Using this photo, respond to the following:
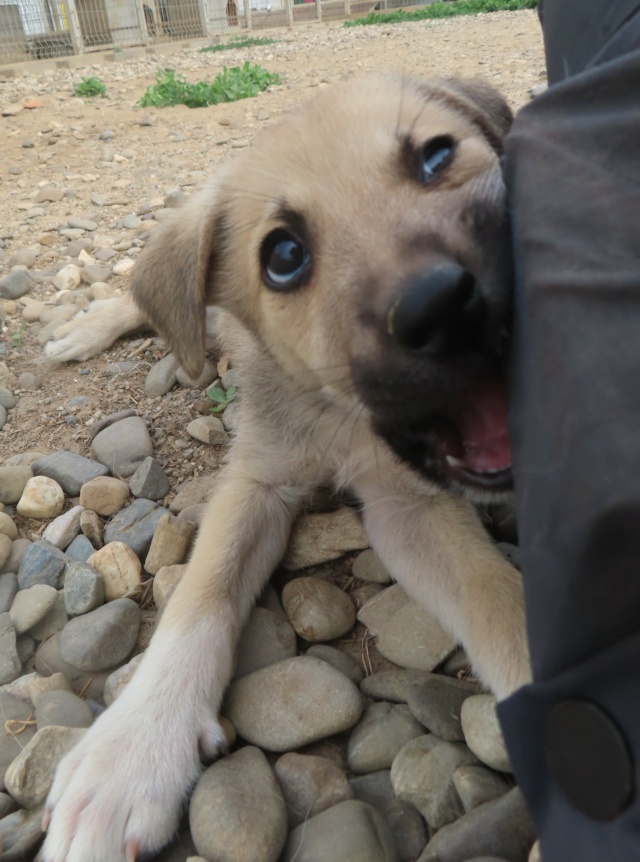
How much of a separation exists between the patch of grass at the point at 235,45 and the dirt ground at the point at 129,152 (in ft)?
4.05

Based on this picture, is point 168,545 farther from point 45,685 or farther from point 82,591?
point 45,685

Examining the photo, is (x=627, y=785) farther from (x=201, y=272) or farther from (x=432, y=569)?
(x=201, y=272)

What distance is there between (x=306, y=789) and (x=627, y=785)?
3.60 feet

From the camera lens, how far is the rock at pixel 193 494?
309cm

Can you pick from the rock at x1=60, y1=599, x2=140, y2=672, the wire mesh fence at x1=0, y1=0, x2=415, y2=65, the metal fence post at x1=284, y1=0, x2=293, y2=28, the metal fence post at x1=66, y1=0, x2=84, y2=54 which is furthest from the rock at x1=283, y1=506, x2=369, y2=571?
the metal fence post at x1=284, y1=0, x2=293, y2=28

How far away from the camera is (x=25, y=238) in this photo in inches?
224

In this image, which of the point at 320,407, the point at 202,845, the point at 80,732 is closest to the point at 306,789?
the point at 202,845

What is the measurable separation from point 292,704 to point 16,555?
139 cm

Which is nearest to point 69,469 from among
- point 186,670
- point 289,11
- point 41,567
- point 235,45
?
point 41,567

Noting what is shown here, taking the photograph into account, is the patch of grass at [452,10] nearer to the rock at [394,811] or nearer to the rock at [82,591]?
the rock at [82,591]

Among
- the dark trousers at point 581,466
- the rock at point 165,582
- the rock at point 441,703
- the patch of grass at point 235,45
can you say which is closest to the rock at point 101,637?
the rock at point 165,582

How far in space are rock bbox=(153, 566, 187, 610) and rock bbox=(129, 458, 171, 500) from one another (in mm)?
467

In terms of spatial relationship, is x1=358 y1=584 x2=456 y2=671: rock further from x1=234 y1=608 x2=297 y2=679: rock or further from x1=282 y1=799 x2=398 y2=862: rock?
x1=282 y1=799 x2=398 y2=862: rock

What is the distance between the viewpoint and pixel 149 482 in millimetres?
3078
